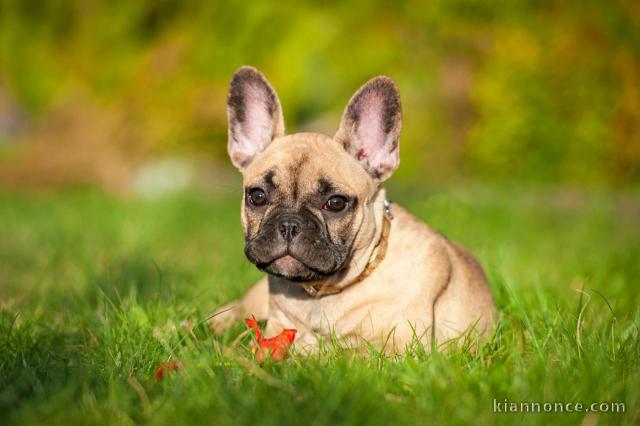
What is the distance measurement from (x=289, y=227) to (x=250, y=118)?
829mm

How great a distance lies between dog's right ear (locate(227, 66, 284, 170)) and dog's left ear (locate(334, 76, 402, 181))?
351mm

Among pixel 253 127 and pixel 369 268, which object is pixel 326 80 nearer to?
pixel 253 127

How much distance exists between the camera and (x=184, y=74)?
10.3 metres

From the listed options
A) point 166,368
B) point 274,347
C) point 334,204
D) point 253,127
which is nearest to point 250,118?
point 253,127

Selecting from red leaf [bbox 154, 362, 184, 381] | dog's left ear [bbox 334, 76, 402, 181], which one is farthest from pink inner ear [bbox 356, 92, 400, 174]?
red leaf [bbox 154, 362, 184, 381]

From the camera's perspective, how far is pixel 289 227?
2.81 metres

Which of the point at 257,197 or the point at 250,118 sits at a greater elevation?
the point at 250,118

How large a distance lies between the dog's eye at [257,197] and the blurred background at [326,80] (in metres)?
6.12

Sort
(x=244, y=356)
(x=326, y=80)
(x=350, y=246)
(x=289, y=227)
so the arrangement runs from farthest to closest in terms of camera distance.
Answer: (x=326, y=80) < (x=350, y=246) < (x=289, y=227) < (x=244, y=356)

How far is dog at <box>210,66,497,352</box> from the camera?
2.84 metres

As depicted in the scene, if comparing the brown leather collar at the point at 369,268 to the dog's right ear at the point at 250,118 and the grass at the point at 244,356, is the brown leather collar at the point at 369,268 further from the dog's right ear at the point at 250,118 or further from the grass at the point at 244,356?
the dog's right ear at the point at 250,118

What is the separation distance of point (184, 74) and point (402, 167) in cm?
353

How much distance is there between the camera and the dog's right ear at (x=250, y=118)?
11.0 feet

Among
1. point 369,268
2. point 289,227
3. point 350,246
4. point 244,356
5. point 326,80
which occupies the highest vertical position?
point 326,80
